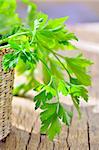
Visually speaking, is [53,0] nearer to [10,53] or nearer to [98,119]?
[98,119]

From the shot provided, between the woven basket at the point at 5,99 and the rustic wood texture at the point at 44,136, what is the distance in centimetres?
3

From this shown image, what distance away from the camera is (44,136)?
3.08 ft

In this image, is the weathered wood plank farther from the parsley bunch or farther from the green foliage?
the green foliage

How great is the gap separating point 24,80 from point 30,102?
0.54ft

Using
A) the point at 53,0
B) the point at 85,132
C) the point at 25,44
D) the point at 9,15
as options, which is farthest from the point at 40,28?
the point at 53,0

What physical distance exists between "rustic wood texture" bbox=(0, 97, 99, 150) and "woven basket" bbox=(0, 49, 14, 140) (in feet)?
0.11

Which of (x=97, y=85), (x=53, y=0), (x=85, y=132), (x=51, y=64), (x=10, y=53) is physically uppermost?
(x=10, y=53)

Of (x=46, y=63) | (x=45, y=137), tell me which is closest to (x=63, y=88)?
(x=46, y=63)

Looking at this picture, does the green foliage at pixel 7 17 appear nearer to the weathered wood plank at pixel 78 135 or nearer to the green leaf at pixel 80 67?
the green leaf at pixel 80 67

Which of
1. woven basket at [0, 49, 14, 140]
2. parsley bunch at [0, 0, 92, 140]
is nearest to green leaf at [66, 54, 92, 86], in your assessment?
parsley bunch at [0, 0, 92, 140]

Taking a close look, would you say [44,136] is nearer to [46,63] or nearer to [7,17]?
[46,63]

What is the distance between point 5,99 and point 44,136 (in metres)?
0.14

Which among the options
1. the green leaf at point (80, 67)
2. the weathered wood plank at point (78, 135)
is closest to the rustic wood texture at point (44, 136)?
the weathered wood plank at point (78, 135)

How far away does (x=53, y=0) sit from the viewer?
8.35ft
